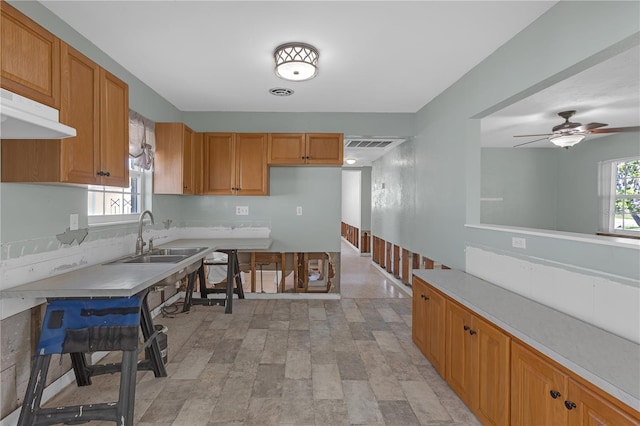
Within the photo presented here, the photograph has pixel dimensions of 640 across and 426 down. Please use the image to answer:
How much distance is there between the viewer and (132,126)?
297 centimetres

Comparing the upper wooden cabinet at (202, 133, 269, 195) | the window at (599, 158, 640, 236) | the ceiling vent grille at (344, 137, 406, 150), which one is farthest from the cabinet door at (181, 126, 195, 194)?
the window at (599, 158, 640, 236)

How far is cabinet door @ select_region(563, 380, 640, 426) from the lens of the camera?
1.04 metres

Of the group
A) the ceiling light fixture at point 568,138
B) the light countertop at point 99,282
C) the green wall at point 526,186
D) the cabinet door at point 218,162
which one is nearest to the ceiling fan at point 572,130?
the ceiling light fixture at point 568,138

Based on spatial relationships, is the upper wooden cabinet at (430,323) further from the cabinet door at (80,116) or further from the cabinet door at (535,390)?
the cabinet door at (80,116)

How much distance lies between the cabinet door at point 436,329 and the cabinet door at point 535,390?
719mm

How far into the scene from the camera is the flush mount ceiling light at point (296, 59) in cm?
238

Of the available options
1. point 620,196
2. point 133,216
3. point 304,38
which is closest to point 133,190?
point 133,216

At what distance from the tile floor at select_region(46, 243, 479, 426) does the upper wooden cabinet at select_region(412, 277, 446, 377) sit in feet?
0.37

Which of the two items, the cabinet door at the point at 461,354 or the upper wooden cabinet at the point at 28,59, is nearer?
the upper wooden cabinet at the point at 28,59

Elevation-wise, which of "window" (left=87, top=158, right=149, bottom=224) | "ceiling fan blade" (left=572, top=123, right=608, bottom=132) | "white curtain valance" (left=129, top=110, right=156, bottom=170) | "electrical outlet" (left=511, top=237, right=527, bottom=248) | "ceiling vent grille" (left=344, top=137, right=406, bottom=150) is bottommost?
"electrical outlet" (left=511, top=237, right=527, bottom=248)

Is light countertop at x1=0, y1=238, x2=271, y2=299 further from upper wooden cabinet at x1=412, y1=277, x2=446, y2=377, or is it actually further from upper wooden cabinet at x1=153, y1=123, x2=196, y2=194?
upper wooden cabinet at x1=412, y1=277, x2=446, y2=377

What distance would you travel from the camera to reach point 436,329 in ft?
7.82

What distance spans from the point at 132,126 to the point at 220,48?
3.96ft

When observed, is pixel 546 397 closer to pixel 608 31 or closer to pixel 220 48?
pixel 608 31
